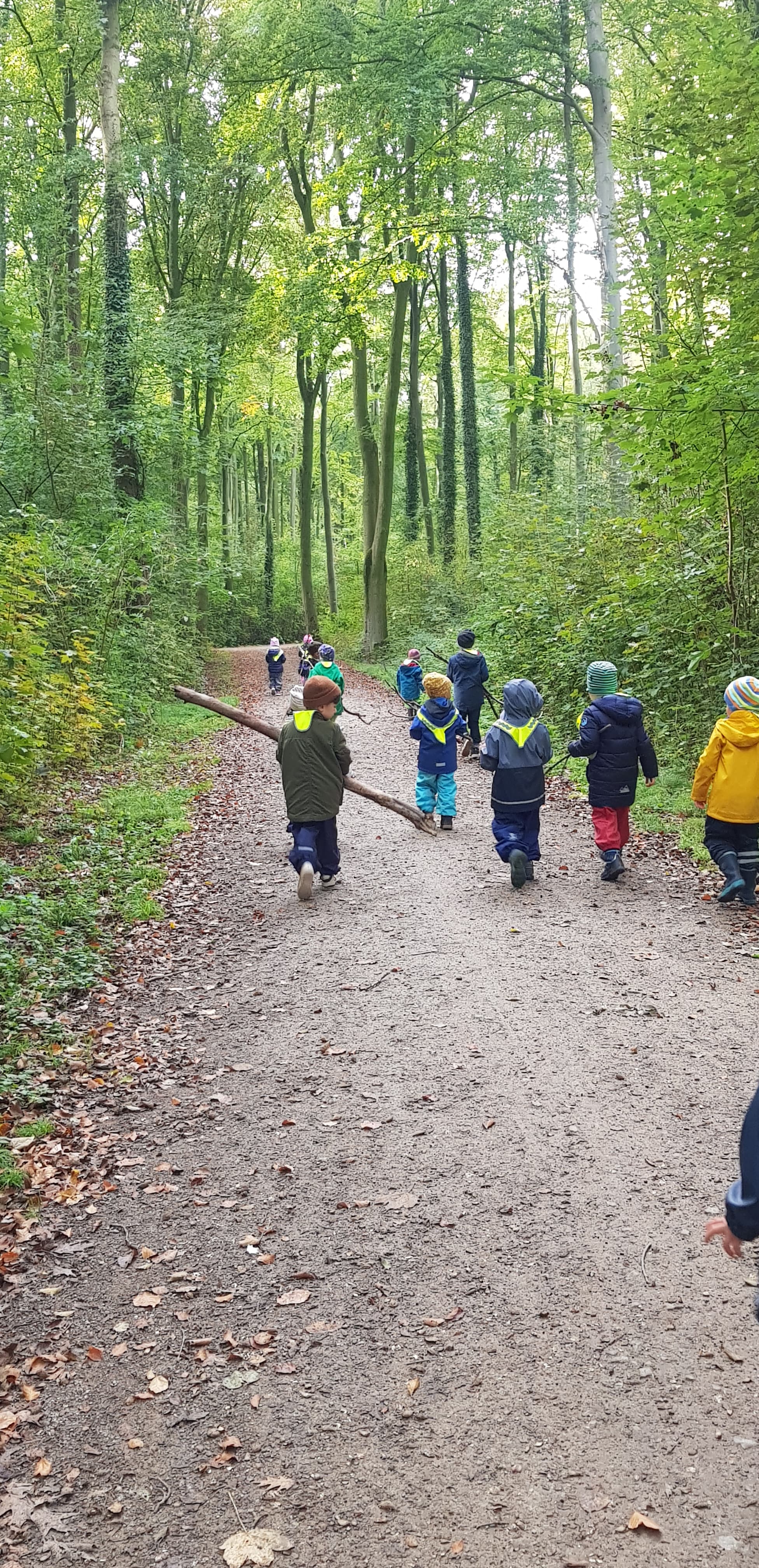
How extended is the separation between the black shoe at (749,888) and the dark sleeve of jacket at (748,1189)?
592 centimetres

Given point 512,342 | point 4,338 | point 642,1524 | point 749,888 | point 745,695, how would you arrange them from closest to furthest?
point 642,1524
point 745,695
point 749,888
point 4,338
point 512,342

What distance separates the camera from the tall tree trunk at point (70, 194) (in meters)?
20.9

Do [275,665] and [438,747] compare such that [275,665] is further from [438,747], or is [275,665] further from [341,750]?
[341,750]

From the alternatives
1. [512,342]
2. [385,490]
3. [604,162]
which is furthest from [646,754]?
[512,342]

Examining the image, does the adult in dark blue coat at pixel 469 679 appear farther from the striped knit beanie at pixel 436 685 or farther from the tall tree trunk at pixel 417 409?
the tall tree trunk at pixel 417 409

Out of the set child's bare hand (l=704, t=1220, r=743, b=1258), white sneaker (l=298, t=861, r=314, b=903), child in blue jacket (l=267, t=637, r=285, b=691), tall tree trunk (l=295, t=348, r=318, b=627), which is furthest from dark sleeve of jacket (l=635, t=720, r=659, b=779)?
tall tree trunk (l=295, t=348, r=318, b=627)

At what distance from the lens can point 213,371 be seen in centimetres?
2256

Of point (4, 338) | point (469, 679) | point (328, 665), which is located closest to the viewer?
point (4, 338)

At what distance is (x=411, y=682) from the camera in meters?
18.6

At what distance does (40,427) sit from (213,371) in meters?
7.67

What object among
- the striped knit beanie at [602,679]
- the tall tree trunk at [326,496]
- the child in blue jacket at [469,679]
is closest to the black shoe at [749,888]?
the striped knit beanie at [602,679]

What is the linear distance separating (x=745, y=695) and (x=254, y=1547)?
262 inches

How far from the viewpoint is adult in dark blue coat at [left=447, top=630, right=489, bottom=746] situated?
1509cm

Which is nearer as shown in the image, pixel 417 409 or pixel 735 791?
pixel 735 791
